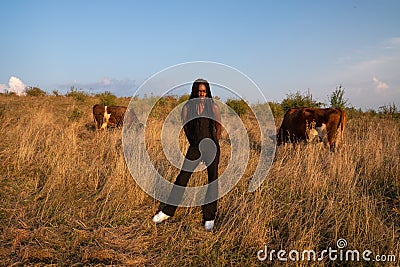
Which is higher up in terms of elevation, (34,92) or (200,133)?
(34,92)

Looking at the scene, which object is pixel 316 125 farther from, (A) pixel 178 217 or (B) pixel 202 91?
(A) pixel 178 217

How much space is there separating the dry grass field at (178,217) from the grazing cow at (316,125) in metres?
2.44

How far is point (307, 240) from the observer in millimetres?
3014

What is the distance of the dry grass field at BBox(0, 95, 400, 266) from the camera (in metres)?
2.92

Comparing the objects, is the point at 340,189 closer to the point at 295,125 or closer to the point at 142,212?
Answer: the point at 142,212

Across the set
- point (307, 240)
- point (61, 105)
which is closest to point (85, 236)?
point (307, 240)

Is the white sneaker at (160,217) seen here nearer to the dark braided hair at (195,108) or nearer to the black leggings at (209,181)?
the black leggings at (209,181)

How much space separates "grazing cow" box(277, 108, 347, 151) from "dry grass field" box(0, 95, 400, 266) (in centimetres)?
244

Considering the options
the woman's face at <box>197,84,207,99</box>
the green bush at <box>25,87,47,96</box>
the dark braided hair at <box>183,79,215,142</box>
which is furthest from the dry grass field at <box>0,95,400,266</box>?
the green bush at <box>25,87,47,96</box>

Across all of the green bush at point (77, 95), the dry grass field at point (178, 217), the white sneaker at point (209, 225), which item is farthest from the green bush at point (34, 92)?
the white sneaker at point (209, 225)

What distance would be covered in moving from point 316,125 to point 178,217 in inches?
219

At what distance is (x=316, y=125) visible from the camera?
26.3 feet

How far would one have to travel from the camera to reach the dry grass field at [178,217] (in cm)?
292

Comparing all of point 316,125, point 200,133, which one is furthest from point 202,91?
point 316,125
